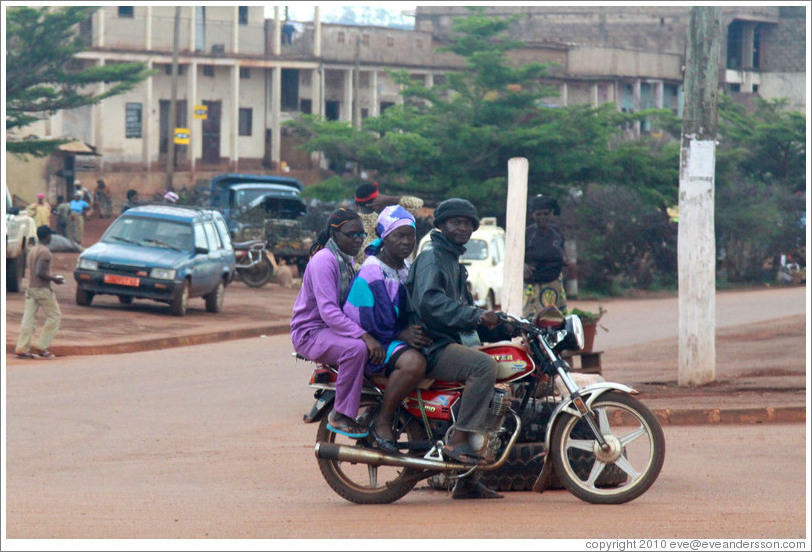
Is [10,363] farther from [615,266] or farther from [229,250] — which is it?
[615,266]

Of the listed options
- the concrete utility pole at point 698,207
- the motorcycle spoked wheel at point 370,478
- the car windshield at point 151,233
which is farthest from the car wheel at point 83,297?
the motorcycle spoked wheel at point 370,478

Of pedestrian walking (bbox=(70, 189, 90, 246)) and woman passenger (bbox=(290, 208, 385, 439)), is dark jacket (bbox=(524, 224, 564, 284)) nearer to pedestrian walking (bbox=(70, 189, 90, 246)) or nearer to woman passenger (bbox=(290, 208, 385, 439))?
woman passenger (bbox=(290, 208, 385, 439))

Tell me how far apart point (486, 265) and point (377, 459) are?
16672 millimetres

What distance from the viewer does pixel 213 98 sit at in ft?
194

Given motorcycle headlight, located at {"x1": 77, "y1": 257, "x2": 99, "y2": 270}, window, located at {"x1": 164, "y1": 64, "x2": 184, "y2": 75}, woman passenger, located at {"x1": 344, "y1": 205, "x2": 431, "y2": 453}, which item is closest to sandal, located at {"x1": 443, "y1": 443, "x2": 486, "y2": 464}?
woman passenger, located at {"x1": 344, "y1": 205, "x2": 431, "y2": 453}

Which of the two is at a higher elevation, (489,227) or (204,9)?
(204,9)

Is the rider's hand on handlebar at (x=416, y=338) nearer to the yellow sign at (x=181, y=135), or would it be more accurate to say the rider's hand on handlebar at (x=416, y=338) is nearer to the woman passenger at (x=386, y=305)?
the woman passenger at (x=386, y=305)

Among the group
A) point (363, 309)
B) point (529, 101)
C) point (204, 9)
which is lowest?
point (363, 309)

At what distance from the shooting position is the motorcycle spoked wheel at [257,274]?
29.6 meters

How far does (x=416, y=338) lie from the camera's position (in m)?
7.16

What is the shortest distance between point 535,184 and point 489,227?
8.79 m

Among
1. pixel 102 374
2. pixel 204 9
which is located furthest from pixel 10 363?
pixel 204 9

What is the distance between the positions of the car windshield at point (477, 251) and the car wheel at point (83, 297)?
7095 millimetres

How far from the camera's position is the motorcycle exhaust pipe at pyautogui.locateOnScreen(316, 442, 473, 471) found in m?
7.17
